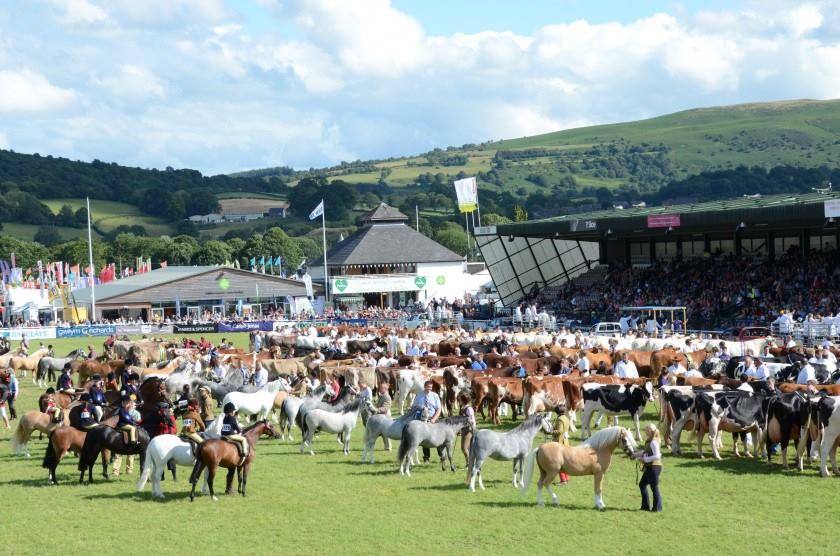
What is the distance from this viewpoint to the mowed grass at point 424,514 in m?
12.9

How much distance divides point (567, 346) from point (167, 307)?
48.6m

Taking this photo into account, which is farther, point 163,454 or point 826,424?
point 826,424

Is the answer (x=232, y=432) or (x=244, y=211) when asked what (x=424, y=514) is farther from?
(x=244, y=211)

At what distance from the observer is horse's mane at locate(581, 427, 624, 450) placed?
1443 centimetres

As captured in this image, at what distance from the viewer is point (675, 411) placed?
18328 mm

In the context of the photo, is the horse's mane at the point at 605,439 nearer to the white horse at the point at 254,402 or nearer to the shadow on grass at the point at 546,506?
the shadow on grass at the point at 546,506

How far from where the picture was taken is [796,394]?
1712cm

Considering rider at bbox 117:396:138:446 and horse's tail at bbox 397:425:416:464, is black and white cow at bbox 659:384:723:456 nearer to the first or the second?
horse's tail at bbox 397:425:416:464

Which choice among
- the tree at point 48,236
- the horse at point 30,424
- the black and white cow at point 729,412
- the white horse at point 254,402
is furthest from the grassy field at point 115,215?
the black and white cow at point 729,412

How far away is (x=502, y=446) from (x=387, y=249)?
213ft

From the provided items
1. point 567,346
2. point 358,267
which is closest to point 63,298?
point 358,267

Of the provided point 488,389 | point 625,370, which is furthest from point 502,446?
point 625,370

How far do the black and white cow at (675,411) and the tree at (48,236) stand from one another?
454 ft

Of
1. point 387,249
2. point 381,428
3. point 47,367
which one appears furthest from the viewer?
point 387,249
